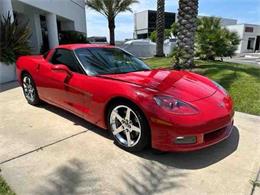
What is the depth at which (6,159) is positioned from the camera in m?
3.31

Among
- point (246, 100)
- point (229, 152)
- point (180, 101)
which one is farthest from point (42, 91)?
point (246, 100)

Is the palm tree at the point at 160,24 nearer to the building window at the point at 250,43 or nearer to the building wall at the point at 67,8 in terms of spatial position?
the building wall at the point at 67,8

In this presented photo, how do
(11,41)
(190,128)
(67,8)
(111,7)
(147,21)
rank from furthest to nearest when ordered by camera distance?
(147,21) < (111,7) < (67,8) < (11,41) < (190,128)

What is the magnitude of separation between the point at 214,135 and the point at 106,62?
6.76 feet

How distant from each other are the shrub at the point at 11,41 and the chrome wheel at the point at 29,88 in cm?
367

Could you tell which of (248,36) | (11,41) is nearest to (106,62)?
(11,41)

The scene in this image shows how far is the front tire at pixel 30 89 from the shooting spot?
533 cm

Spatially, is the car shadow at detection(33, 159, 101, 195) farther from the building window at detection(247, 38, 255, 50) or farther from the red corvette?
the building window at detection(247, 38, 255, 50)

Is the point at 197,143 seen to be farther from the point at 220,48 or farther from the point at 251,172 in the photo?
the point at 220,48

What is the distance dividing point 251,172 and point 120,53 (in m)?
2.93

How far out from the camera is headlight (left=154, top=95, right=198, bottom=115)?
2.99m

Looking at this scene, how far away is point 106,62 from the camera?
4246mm

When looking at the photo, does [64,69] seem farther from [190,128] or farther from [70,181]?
[190,128]

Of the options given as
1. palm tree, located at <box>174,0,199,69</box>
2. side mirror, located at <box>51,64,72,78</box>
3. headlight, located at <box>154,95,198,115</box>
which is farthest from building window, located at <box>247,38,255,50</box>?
headlight, located at <box>154,95,198,115</box>
